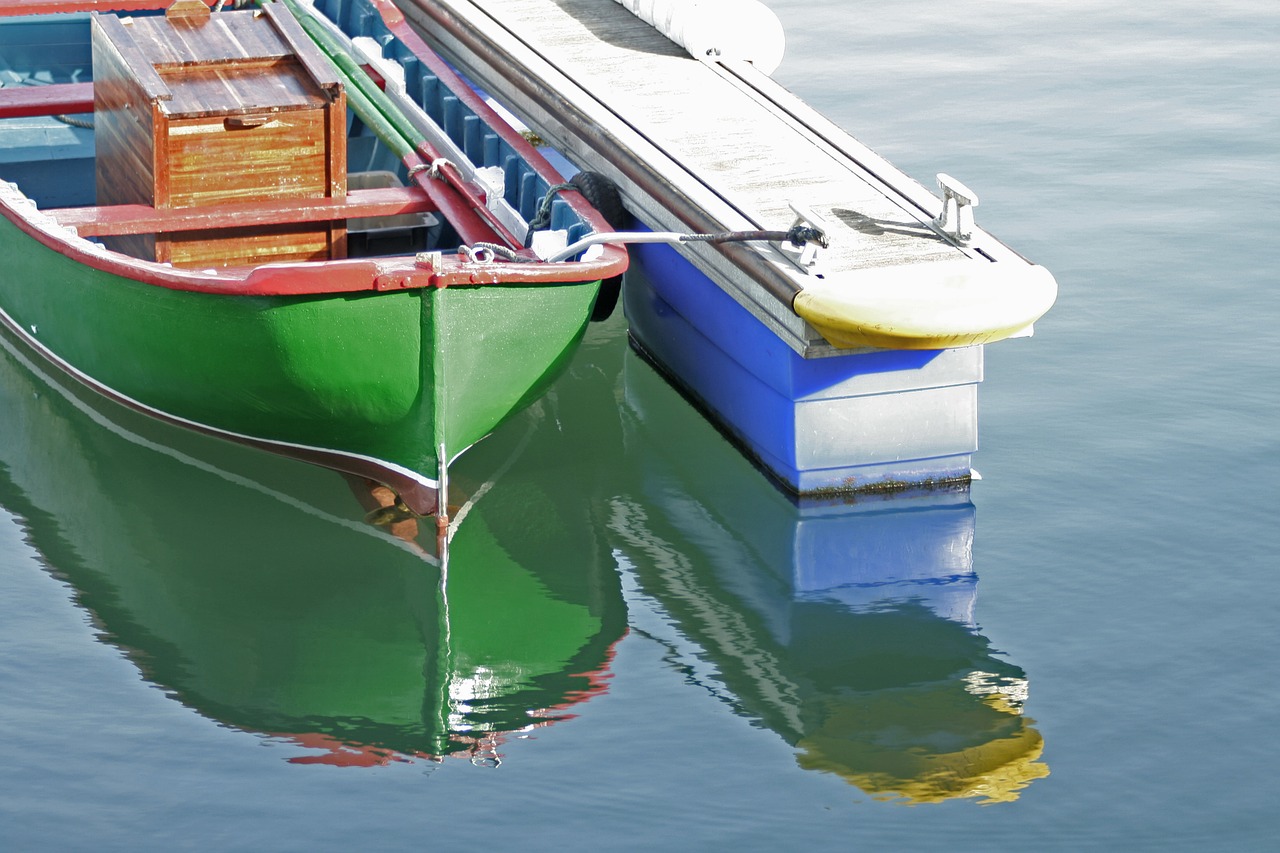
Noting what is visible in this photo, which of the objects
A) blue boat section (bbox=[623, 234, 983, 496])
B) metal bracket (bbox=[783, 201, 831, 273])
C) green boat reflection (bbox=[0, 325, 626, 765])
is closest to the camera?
green boat reflection (bbox=[0, 325, 626, 765])

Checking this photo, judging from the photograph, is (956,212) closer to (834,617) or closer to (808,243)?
(808,243)

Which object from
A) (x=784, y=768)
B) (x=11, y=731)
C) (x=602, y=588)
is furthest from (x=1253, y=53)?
(x=11, y=731)

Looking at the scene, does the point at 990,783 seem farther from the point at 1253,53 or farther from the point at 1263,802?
the point at 1253,53

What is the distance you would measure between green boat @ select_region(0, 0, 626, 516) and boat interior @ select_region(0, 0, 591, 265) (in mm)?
16

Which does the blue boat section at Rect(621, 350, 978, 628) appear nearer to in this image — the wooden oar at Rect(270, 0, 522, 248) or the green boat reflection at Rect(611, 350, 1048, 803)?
the green boat reflection at Rect(611, 350, 1048, 803)

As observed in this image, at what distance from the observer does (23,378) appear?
28.1ft

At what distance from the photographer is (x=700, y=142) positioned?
8.33m

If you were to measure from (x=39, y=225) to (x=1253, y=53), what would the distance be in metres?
8.43

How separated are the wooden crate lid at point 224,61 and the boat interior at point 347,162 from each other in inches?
15.9

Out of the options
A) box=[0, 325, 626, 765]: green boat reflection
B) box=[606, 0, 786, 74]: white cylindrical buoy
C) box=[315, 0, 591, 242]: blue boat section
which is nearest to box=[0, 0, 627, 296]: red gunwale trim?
box=[315, 0, 591, 242]: blue boat section

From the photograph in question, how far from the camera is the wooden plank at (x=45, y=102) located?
30.7 ft

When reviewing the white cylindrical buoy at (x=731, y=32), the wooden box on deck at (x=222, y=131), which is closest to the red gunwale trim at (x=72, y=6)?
the wooden box on deck at (x=222, y=131)

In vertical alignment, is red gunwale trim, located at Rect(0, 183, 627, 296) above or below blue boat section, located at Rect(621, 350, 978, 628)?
above

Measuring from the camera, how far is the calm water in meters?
5.52
